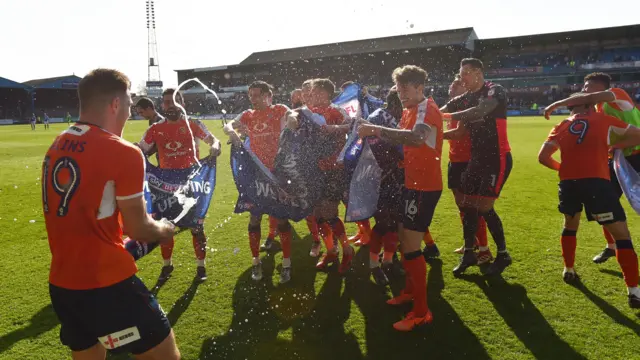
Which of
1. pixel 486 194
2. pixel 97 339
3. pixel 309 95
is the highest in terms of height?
pixel 309 95

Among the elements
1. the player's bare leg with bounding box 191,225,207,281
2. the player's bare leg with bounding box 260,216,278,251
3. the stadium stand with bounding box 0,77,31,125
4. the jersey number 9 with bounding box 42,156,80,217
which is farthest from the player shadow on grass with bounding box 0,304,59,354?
the stadium stand with bounding box 0,77,31,125

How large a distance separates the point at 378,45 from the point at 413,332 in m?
57.8

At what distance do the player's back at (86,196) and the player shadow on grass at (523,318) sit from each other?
133 inches

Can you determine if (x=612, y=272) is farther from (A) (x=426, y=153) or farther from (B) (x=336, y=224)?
(B) (x=336, y=224)

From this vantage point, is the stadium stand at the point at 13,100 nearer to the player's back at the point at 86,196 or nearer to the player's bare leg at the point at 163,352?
the player's back at the point at 86,196

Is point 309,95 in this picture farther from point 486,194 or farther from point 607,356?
point 607,356

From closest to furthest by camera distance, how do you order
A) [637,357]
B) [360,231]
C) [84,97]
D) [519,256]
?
1. [84,97]
2. [637,357]
3. [519,256]
4. [360,231]

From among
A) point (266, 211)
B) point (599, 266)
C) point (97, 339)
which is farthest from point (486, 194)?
point (97, 339)

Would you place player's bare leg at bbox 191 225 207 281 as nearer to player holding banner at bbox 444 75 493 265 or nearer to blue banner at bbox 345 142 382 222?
blue banner at bbox 345 142 382 222

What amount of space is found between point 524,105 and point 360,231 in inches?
2030

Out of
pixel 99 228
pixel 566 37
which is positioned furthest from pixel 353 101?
pixel 566 37

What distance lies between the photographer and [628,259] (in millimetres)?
3994

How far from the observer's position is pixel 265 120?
17.6 feet

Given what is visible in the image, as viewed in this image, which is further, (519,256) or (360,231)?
(360,231)
